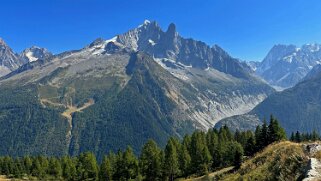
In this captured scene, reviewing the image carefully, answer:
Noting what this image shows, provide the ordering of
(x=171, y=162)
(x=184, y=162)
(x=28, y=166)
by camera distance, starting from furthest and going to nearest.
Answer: (x=28, y=166) → (x=184, y=162) → (x=171, y=162)

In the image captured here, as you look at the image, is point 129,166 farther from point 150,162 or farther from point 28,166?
point 28,166

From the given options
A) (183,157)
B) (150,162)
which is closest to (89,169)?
(150,162)

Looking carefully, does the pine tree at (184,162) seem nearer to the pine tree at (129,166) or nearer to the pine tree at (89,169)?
the pine tree at (129,166)

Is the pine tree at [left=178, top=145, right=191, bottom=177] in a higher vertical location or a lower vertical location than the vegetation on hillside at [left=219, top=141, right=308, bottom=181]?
higher

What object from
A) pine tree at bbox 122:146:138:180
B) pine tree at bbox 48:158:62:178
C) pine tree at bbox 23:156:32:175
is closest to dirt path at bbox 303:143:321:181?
pine tree at bbox 122:146:138:180

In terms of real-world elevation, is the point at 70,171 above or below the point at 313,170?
above

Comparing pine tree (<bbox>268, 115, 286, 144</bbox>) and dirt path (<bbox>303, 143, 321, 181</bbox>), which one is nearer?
dirt path (<bbox>303, 143, 321, 181</bbox>)

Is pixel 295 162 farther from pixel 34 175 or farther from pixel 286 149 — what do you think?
pixel 34 175

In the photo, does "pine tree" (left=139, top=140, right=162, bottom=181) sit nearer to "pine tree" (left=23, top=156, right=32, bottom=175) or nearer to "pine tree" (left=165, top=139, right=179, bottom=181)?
"pine tree" (left=165, top=139, right=179, bottom=181)

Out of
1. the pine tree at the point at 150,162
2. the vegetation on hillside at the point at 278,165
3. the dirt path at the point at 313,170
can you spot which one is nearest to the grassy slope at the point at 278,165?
the vegetation on hillside at the point at 278,165

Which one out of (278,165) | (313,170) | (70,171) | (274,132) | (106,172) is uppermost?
(274,132)

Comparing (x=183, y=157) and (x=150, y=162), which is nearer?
(x=150, y=162)

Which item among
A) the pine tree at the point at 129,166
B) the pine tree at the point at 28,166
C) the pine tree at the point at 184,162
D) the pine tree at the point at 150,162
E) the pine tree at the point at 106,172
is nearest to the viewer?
the pine tree at the point at 150,162

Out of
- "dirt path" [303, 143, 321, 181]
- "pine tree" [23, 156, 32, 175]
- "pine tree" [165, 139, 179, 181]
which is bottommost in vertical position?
"dirt path" [303, 143, 321, 181]
